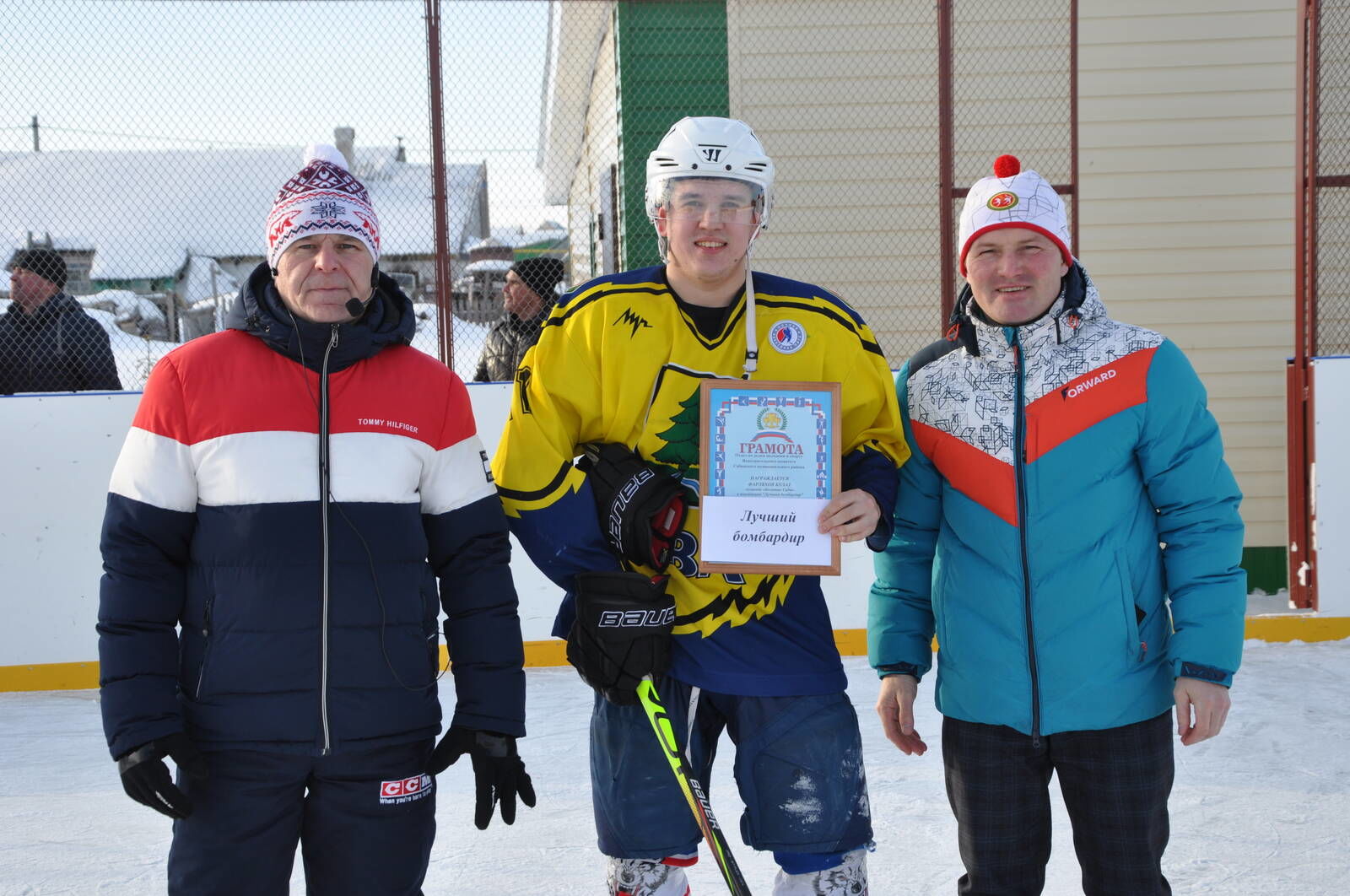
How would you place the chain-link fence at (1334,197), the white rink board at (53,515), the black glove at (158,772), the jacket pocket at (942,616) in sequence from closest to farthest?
the black glove at (158,772), the jacket pocket at (942,616), the white rink board at (53,515), the chain-link fence at (1334,197)

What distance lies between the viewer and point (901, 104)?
636 cm

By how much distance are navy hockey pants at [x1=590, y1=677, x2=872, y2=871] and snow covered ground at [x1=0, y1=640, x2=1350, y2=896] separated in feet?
2.90

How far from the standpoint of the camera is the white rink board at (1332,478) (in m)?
5.02

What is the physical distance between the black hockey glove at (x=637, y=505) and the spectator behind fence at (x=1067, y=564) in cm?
49

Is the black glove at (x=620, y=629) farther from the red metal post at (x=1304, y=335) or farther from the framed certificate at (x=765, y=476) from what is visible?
the red metal post at (x=1304, y=335)

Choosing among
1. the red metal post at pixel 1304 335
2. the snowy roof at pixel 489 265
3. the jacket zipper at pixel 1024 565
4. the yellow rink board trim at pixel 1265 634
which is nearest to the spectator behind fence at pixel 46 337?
the yellow rink board trim at pixel 1265 634

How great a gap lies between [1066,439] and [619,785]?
942 mm

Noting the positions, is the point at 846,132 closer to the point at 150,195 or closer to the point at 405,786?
the point at 150,195

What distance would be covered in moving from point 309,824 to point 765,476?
0.91 metres

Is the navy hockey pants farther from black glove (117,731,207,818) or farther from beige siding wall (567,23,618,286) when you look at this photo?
beige siding wall (567,23,618,286)

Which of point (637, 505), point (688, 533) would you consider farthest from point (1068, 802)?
point (637, 505)

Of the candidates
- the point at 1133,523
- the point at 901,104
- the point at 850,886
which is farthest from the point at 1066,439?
the point at 901,104

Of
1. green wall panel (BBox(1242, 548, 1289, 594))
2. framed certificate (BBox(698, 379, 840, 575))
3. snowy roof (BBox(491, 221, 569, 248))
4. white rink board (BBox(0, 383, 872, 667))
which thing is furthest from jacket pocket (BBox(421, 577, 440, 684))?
green wall panel (BBox(1242, 548, 1289, 594))

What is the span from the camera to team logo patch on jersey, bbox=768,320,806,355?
2.00 meters
